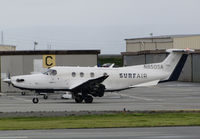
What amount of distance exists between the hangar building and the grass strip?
24.2m

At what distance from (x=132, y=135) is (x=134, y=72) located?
819 inches

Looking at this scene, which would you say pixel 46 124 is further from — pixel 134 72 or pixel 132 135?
pixel 134 72

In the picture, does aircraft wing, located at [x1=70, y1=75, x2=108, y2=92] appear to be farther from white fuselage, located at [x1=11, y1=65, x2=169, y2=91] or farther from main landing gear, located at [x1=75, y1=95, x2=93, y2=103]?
main landing gear, located at [x1=75, y1=95, x2=93, y2=103]

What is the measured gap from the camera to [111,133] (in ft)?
65.6

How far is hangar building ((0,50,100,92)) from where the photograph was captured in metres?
52.0

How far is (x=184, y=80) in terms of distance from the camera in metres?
75.9

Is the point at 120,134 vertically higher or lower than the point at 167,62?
lower

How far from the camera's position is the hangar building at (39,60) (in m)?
52.0

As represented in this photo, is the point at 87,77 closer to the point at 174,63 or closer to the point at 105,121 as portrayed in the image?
the point at 174,63

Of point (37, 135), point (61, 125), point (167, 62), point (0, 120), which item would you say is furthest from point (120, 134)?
point (167, 62)

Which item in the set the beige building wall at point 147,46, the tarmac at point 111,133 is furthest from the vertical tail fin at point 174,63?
the beige building wall at point 147,46

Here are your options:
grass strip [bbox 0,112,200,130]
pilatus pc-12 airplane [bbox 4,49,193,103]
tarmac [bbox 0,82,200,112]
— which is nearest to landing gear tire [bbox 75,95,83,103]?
pilatus pc-12 airplane [bbox 4,49,193,103]

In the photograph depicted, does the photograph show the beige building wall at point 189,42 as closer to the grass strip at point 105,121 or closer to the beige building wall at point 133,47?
the beige building wall at point 133,47

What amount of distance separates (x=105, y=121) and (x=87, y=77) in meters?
14.4
